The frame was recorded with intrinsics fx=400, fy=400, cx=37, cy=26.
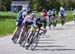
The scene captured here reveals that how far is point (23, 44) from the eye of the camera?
62.0ft

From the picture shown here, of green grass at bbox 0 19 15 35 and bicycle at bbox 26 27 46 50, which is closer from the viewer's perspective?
bicycle at bbox 26 27 46 50

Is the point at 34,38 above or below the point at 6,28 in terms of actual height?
above

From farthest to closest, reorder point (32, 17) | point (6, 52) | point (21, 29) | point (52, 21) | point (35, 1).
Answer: point (35, 1) < point (52, 21) < point (21, 29) < point (32, 17) < point (6, 52)

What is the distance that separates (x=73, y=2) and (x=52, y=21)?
98.0 m

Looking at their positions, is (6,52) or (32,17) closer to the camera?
(6,52)

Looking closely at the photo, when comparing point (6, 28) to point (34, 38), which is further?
point (6, 28)

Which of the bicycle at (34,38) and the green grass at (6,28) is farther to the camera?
the green grass at (6,28)

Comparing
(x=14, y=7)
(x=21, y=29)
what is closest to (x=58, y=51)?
(x=21, y=29)

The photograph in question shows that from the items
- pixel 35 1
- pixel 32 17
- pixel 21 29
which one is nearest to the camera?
pixel 32 17

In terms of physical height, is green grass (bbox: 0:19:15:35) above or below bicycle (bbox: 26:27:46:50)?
below

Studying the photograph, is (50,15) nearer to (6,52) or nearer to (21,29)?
(21,29)

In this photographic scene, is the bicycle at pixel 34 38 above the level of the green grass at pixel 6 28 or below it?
above

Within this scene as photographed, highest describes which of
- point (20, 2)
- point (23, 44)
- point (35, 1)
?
point (23, 44)

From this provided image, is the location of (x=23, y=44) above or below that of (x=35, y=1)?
above
